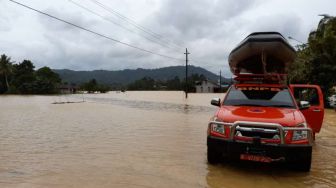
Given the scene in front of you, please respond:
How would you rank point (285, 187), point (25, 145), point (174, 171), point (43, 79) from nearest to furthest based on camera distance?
point (285, 187) → point (174, 171) → point (25, 145) → point (43, 79)

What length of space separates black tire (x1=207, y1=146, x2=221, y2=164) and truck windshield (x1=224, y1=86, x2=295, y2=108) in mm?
1234

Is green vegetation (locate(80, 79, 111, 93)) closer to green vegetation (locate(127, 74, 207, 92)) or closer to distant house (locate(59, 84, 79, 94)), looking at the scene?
distant house (locate(59, 84, 79, 94))

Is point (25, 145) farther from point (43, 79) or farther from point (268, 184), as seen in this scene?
point (43, 79)

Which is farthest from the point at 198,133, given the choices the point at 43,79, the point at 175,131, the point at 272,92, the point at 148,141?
the point at 43,79

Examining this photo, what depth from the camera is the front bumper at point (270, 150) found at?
21.6 feet

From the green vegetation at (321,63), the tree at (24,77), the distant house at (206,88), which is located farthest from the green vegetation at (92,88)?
the green vegetation at (321,63)

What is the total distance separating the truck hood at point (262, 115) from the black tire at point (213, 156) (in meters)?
0.80

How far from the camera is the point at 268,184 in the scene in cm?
652

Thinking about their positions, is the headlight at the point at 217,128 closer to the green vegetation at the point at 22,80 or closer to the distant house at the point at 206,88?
the green vegetation at the point at 22,80

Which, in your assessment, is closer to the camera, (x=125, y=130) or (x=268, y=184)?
(x=268, y=184)

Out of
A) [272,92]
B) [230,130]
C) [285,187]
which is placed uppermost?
[272,92]

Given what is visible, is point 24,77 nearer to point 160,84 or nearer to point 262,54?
point 160,84

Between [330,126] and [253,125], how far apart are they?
11449 millimetres

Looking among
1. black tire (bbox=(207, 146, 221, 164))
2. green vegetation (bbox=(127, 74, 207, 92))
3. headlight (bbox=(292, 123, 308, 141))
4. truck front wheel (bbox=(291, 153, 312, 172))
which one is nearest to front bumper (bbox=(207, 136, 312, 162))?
headlight (bbox=(292, 123, 308, 141))
